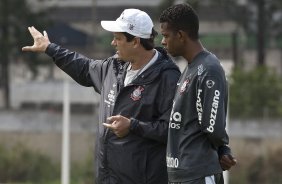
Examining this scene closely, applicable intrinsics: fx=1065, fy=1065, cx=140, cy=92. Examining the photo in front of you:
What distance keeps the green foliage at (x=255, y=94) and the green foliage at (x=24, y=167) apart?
502cm

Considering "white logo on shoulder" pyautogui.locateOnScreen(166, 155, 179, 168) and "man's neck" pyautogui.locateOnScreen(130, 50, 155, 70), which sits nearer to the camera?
"white logo on shoulder" pyautogui.locateOnScreen(166, 155, 179, 168)

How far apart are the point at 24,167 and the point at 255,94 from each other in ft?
24.9

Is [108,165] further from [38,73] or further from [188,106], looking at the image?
[38,73]

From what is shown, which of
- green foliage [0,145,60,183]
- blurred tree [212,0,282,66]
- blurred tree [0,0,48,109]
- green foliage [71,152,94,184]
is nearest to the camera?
green foliage [71,152,94,184]

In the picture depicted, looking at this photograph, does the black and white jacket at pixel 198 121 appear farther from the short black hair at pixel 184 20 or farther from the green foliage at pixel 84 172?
the green foliage at pixel 84 172

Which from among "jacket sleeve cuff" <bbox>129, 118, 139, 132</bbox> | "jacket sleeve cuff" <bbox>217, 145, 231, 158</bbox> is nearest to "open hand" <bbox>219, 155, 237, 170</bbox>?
"jacket sleeve cuff" <bbox>217, 145, 231, 158</bbox>

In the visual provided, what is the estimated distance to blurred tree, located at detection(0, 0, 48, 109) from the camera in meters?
29.0

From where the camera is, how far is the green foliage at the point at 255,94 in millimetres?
22875


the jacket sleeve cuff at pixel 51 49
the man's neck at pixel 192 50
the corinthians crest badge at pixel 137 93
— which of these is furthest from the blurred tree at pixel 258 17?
the man's neck at pixel 192 50

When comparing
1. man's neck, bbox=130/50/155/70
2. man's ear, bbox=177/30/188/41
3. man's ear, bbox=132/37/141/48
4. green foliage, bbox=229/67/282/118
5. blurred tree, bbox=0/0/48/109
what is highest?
blurred tree, bbox=0/0/48/109

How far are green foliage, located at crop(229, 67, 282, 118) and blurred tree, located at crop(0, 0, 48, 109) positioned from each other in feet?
21.3

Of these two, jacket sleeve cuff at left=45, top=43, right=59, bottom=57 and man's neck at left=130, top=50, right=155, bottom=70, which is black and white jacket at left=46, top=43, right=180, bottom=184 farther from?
jacket sleeve cuff at left=45, top=43, right=59, bottom=57

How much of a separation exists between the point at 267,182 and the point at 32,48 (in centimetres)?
1301

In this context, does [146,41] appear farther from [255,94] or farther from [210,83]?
[255,94]
